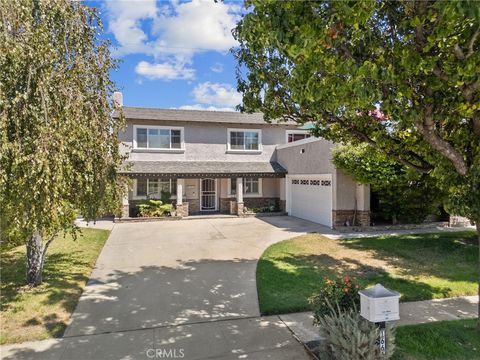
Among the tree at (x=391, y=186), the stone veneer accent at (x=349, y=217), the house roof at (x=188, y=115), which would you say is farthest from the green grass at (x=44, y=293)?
the stone veneer accent at (x=349, y=217)

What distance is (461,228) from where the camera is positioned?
50.2ft

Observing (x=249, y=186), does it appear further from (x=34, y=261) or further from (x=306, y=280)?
(x=34, y=261)

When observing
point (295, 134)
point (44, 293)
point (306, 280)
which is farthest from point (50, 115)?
point (295, 134)

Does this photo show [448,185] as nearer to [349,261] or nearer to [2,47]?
[349,261]

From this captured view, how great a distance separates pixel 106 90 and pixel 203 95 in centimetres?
1526

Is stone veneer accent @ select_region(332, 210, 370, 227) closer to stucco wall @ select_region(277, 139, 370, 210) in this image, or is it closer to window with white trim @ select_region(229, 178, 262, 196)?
stucco wall @ select_region(277, 139, 370, 210)

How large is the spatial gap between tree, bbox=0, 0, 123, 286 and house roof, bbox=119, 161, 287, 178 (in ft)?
39.5

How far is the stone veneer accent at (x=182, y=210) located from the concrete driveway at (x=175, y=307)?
21.9 feet

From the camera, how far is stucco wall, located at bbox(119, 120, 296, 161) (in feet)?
65.8

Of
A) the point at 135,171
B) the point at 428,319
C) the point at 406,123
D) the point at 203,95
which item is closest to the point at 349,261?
the point at 428,319

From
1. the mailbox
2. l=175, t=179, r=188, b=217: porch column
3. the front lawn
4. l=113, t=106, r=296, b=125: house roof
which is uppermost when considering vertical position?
l=113, t=106, r=296, b=125: house roof

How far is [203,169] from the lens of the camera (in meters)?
19.9

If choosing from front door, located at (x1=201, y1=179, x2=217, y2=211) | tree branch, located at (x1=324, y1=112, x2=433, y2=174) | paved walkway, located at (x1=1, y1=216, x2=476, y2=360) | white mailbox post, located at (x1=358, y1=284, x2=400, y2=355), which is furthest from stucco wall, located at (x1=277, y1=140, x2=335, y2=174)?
white mailbox post, located at (x1=358, y1=284, x2=400, y2=355)

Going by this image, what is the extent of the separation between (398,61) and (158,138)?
17.3m
